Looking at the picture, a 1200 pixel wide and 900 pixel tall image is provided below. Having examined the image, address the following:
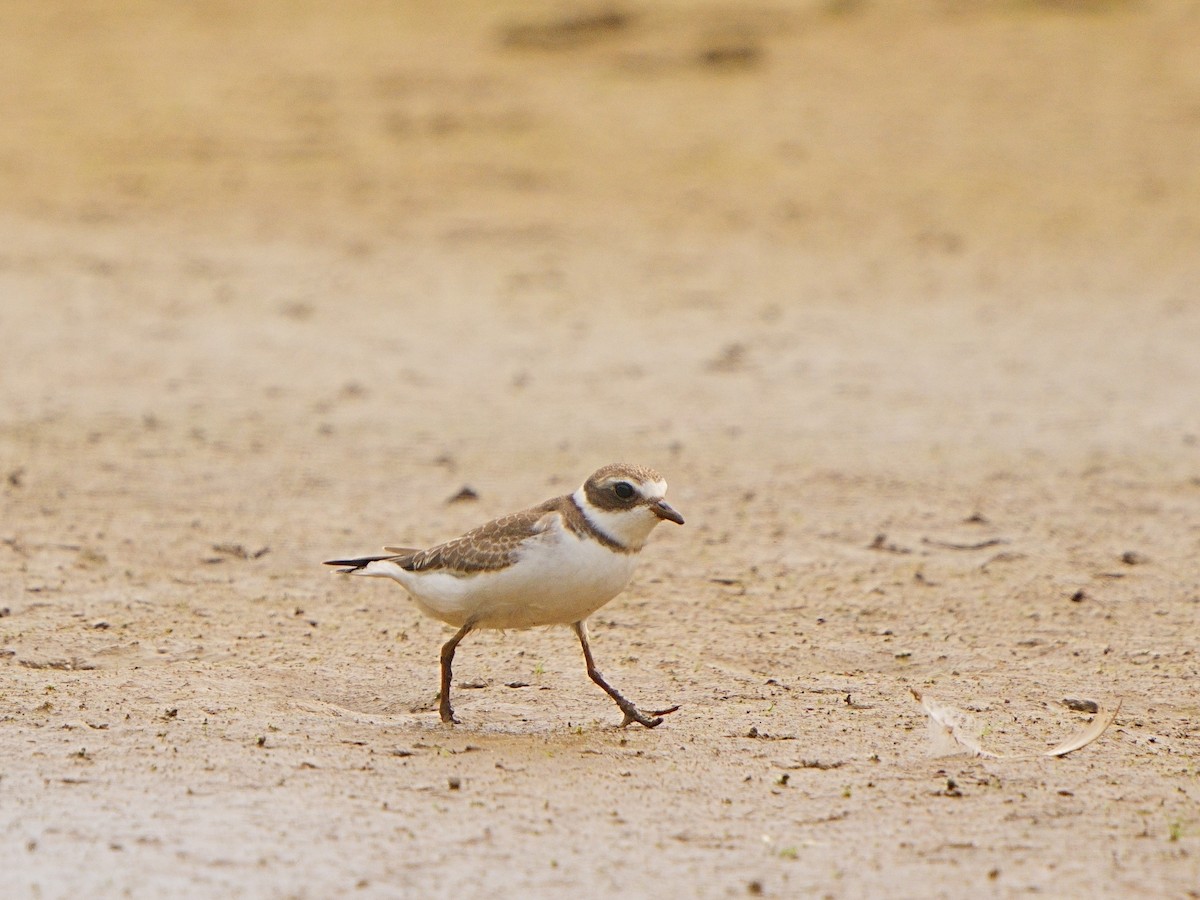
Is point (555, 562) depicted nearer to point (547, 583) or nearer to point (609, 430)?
point (547, 583)

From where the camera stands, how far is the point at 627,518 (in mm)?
5430

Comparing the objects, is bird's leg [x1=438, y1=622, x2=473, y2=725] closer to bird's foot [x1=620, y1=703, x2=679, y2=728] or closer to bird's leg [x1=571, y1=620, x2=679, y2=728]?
bird's leg [x1=571, y1=620, x2=679, y2=728]

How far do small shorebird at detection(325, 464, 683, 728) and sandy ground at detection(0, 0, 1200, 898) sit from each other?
14.4 inches

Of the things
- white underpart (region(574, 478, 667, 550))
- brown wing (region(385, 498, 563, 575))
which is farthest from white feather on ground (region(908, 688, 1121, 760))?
brown wing (region(385, 498, 563, 575))

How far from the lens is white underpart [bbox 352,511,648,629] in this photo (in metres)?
5.34

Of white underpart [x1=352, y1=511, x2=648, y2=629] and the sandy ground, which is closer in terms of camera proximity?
the sandy ground

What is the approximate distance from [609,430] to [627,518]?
4597 millimetres

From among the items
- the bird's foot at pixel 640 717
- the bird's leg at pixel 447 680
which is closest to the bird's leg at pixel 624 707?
the bird's foot at pixel 640 717

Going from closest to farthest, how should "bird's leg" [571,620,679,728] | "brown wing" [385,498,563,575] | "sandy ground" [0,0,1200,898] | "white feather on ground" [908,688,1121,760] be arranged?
"sandy ground" [0,0,1200,898]
"white feather on ground" [908,688,1121,760]
"brown wing" [385,498,563,575]
"bird's leg" [571,620,679,728]

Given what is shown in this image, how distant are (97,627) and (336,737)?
5.09 ft

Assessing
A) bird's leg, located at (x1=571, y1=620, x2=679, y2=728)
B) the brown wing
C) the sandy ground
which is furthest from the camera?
bird's leg, located at (x1=571, y1=620, x2=679, y2=728)

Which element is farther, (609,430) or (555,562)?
(609,430)

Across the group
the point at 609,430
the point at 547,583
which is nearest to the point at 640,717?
the point at 547,583

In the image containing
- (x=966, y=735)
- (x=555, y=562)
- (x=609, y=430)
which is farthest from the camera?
(x=609, y=430)
